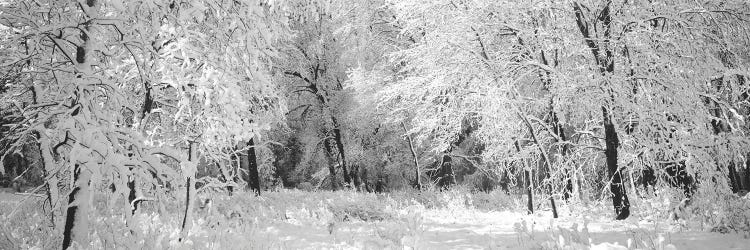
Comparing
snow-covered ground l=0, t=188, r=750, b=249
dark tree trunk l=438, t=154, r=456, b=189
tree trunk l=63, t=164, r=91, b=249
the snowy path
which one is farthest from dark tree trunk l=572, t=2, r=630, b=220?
dark tree trunk l=438, t=154, r=456, b=189

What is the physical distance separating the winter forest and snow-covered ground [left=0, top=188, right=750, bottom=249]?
60 mm

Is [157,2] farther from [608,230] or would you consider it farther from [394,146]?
[394,146]

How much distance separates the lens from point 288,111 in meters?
5.40

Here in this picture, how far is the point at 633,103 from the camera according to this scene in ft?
24.0

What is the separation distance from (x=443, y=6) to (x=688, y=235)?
6.24 metres

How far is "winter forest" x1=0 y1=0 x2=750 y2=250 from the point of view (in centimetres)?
404

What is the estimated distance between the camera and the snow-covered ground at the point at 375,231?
4.98 metres

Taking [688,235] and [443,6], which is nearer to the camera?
[688,235]

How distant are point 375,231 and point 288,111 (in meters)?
2.27

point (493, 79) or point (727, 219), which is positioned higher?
point (493, 79)

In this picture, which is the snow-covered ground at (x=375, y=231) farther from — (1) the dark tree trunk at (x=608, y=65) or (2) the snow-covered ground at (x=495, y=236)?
(1) the dark tree trunk at (x=608, y=65)

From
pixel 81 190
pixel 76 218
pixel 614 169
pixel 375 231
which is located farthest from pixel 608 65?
pixel 76 218

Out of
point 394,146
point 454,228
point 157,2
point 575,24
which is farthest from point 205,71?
point 394,146

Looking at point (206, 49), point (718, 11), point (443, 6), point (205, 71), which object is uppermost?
point (443, 6)
